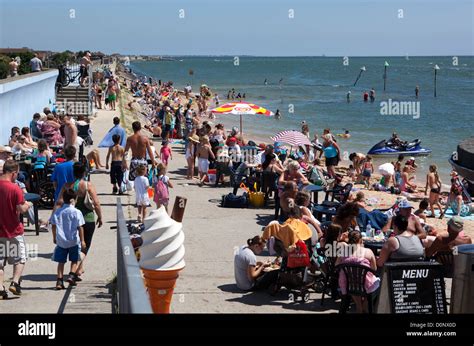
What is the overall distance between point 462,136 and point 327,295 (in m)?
37.6

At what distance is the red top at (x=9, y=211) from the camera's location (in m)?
7.98

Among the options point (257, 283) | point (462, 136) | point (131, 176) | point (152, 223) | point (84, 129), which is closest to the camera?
point (152, 223)

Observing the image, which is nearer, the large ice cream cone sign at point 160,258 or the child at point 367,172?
the large ice cream cone sign at point 160,258

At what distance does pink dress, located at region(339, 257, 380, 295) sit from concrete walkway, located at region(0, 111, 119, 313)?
2581mm

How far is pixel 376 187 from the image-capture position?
20.7 m

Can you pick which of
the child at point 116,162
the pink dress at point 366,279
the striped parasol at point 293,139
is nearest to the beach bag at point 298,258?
the pink dress at point 366,279

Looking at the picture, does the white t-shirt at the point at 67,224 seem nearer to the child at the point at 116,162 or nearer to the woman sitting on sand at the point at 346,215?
the woman sitting on sand at the point at 346,215

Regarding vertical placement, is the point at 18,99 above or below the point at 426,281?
above

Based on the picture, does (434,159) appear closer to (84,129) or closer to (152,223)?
(84,129)

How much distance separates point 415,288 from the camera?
6914 millimetres

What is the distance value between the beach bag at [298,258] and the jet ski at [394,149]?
20438mm

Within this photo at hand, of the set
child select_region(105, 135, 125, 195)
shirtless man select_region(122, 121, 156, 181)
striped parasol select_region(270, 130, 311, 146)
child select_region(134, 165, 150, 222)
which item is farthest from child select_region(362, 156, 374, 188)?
child select_region(134, 165, 150, 222)

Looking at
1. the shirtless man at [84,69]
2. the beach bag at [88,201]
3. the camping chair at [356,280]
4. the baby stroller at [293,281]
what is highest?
the shirtless man at [84,69]

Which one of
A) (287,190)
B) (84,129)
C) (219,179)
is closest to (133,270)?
(287,190)
